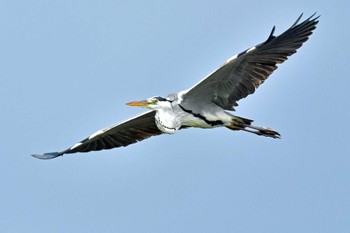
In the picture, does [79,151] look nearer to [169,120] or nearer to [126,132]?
[126,132]

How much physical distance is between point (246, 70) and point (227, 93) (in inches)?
20.9

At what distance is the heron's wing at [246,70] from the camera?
15750 mm

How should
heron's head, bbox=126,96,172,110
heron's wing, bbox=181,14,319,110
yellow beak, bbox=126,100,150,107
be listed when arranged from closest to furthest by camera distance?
heron's wing, bbox=181,14,319,110
heron's head, bbox=126,96,172,110
yellow beak, bbox=126,100,150,107

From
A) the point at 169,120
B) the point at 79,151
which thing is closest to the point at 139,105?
the point at 169,120

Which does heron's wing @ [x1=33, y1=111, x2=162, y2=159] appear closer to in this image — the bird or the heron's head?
the bird

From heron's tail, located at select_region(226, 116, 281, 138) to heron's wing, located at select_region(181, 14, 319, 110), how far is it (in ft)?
0.81

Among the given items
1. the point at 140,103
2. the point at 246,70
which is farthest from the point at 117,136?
the point at 246,70

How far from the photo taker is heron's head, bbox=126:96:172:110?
16264 millimetres

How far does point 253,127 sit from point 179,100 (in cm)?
145

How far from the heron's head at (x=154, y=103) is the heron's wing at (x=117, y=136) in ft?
2.09

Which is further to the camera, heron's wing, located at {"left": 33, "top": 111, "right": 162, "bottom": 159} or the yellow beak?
heron's wing, located at {"left": 33, "top": 111, "right": 162, "bottom": 159}

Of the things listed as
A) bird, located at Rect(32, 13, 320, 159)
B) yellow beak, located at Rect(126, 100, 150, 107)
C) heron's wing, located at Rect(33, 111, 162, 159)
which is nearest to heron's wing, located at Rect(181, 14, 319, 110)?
bird, located at Rect(32, 13, 320, 159)

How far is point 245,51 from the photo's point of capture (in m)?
15.6

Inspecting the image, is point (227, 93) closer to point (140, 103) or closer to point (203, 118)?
point (203, 118)
